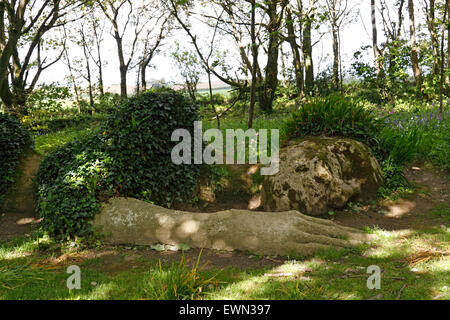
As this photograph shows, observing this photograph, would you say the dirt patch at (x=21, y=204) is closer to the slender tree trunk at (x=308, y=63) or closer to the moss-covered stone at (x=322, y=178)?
the moss-covered stone at (x=322, y=178)

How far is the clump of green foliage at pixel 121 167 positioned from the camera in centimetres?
536

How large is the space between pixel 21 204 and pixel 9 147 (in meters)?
1.23

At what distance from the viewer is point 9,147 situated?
6.96m

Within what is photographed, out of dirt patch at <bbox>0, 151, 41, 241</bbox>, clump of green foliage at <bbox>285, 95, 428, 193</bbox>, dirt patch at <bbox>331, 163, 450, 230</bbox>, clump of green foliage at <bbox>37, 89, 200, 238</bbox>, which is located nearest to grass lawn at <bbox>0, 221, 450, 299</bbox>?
dirt patch at <bbox>331, 163, 450, 230</bbox>

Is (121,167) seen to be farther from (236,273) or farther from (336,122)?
(336,122)

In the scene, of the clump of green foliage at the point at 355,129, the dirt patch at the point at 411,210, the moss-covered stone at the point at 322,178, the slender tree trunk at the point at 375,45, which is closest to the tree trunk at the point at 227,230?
the dirt patch at the point at 411,210

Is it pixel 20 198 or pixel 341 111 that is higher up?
pixel 341 111

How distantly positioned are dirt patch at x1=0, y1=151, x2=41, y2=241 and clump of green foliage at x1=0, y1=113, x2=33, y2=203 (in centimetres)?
14

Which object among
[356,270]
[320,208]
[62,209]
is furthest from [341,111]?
[62,209]

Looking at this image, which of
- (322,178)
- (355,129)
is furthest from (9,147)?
(355,129)

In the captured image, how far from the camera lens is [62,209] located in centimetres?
527
